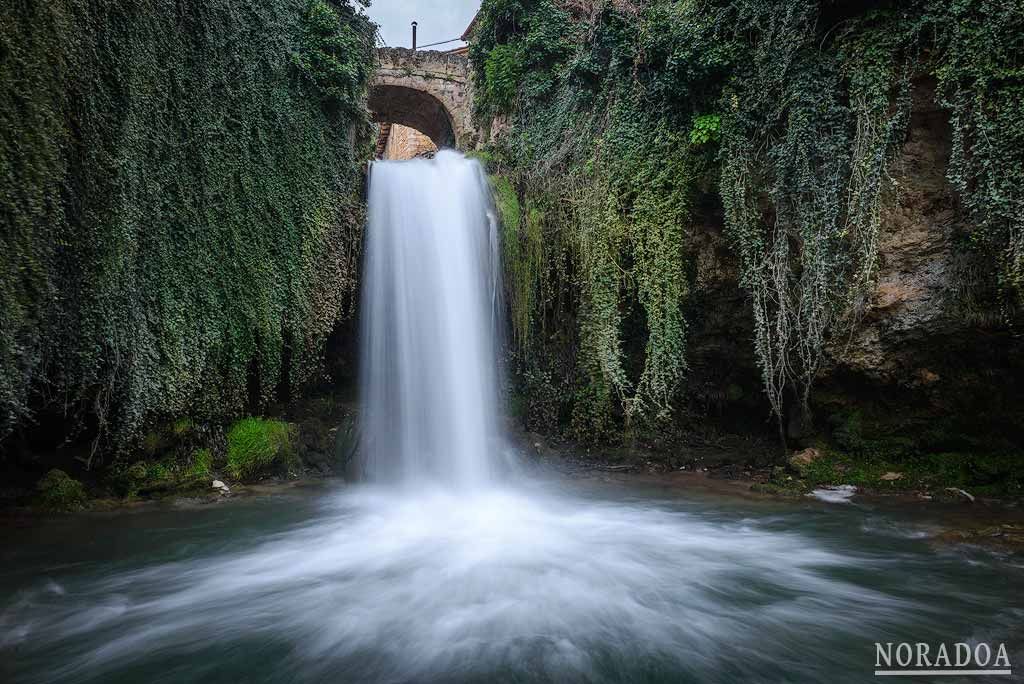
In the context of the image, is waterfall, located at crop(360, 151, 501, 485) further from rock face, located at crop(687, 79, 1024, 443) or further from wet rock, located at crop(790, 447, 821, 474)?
rock face, located at crop(687, 79, 1024, 443)

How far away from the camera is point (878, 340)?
6.08 meters

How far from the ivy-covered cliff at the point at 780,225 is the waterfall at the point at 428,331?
0.58m

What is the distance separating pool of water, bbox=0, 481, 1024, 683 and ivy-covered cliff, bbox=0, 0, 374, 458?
5.27 ft

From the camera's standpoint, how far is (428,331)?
312 inches

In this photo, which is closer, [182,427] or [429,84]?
[182,427]

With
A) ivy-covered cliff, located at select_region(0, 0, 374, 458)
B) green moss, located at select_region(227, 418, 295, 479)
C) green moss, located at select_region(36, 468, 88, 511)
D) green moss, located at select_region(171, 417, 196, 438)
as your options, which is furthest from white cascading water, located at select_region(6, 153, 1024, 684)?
ivy-covered cliff, located at select_region(0, 0, 374, 458)

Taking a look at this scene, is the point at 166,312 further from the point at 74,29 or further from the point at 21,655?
the point at 21,655

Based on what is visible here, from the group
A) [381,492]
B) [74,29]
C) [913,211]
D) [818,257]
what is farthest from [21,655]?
[913,211]

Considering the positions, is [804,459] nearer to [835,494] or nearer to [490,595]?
[835,494]

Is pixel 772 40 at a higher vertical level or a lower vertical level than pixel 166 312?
higher

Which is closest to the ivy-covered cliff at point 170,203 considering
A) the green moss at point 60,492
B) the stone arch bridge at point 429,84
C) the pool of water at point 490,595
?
the green moss at point 60,492

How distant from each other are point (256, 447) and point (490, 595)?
4222mm

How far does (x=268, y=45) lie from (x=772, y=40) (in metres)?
6.15

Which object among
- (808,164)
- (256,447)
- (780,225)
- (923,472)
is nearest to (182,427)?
(256,447)
